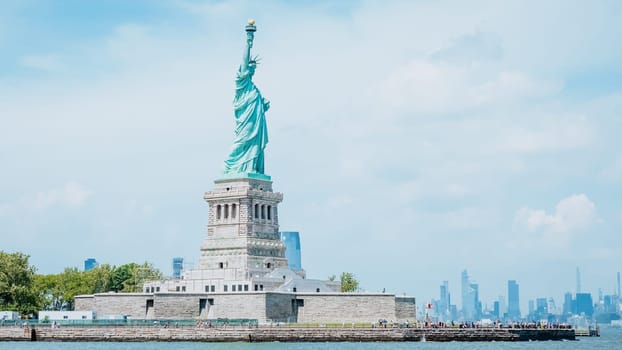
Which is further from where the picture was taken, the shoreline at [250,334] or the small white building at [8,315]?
the small white building at [8,315]

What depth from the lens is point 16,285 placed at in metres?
109

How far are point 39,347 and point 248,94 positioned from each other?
113 feet

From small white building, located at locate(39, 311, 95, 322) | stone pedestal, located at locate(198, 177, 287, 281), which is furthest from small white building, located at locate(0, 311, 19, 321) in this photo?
stone pedestal, located at locate(198, 177, 287, 281)

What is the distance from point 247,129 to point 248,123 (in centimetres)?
58

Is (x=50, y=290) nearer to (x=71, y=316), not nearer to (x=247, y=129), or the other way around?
(x=71, y=316)

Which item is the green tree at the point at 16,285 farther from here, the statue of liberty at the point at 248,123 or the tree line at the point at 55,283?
the statue of liberty at the point at 248,123

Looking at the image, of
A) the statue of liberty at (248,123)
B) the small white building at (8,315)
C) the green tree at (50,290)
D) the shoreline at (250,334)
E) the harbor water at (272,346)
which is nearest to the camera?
the harbor water at (272,346)

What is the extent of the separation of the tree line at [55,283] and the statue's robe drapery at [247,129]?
1649 cm

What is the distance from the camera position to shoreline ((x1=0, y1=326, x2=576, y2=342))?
94.1 metres

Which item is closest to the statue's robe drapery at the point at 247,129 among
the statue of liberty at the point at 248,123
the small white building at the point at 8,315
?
the statue of liberty at the point at 248,123

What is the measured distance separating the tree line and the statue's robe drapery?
16491 mm

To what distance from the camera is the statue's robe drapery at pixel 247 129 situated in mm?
112250

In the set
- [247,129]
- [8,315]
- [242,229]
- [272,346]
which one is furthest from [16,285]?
[272,346]

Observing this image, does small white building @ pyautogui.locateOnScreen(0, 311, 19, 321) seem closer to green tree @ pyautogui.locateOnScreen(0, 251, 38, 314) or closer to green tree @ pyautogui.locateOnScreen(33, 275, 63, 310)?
green tree @ pyautogui.locateOnScreen(0, 251, 38, 314)
